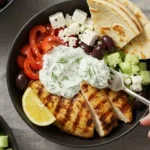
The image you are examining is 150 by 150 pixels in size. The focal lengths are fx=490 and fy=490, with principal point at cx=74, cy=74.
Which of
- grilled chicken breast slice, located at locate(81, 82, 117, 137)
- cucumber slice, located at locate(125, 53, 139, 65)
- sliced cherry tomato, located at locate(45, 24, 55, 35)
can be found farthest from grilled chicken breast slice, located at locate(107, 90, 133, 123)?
sliced cherry tomato, located at locate(45, 24, 55, 35)

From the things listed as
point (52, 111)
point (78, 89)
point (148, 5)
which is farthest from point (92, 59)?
point (148, 5)

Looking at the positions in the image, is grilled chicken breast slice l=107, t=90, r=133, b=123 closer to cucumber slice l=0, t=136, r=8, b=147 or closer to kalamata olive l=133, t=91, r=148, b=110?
kalamata olive l=133, t=91, r=148, b=110

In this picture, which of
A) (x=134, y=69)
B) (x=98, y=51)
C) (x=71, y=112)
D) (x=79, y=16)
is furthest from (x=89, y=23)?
(x=71, y=112)

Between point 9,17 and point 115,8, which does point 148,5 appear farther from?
Answer: point 9,17

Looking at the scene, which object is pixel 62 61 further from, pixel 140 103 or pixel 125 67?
pixel 140 103

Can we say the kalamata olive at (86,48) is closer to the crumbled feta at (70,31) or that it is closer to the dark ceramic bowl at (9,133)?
the crumbled feta at (70,31)

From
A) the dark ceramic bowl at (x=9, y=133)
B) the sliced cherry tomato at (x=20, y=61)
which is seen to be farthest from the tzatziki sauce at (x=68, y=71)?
the dark ceramic bowl at (x=9, y=133)
